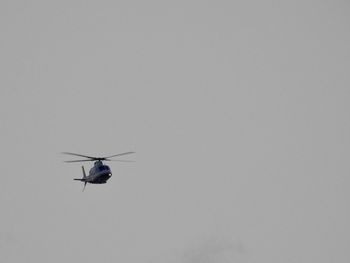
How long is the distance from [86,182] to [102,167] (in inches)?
249

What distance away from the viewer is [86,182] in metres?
118

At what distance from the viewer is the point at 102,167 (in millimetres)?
113125
